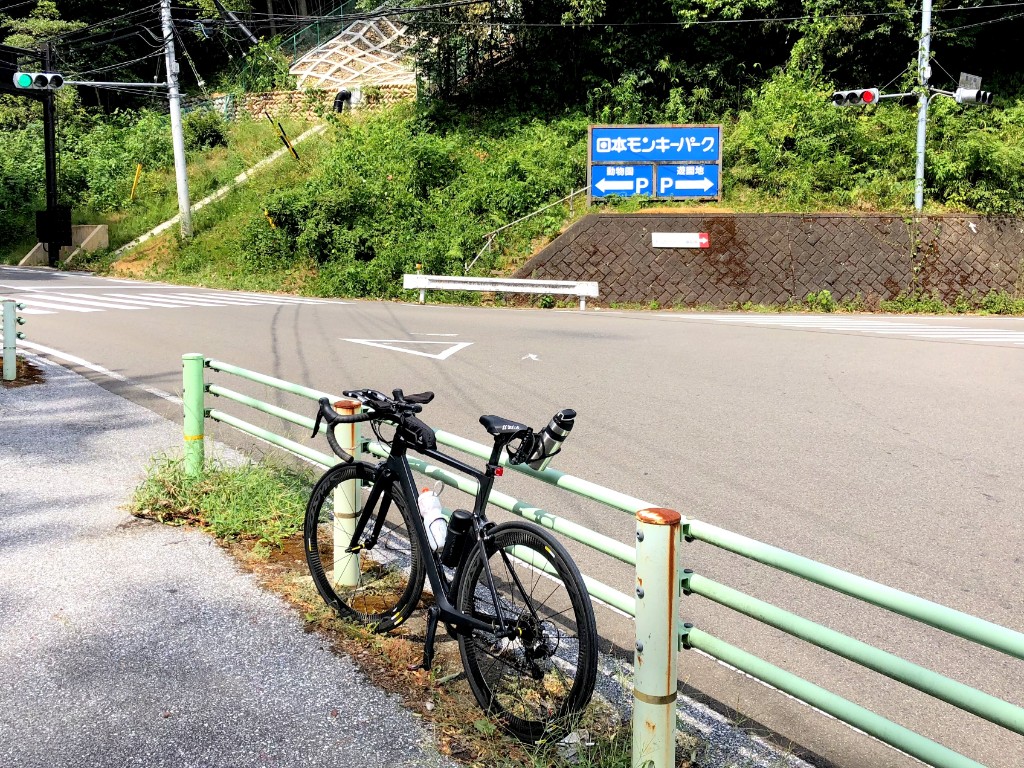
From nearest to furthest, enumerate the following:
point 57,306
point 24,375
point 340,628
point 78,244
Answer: point 340,628, point 24,375, point 57,306, point 78,244

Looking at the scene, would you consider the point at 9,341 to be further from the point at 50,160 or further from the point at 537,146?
the point at 50,160

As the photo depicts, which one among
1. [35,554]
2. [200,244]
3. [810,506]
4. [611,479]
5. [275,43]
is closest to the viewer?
[35,554]

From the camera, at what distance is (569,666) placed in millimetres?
3365

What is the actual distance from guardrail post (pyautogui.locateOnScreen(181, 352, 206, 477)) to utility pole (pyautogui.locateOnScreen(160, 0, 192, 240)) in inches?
982

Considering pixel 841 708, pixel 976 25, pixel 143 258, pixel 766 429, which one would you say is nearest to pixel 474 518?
pixel 841 708

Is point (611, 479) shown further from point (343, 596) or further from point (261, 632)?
point (261, 632)

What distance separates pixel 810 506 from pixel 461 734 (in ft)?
11.8

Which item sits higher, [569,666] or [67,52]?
[67,52]

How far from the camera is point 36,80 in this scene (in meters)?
23.7

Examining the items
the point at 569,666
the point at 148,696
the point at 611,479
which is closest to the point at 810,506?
the point at 611,479

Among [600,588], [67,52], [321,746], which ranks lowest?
[321,746]

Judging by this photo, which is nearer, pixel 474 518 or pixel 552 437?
pixel 552 437

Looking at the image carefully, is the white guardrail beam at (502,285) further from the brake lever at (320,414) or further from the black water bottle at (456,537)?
the black water bottle at (456,537)

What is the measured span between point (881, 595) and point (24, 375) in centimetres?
1018
